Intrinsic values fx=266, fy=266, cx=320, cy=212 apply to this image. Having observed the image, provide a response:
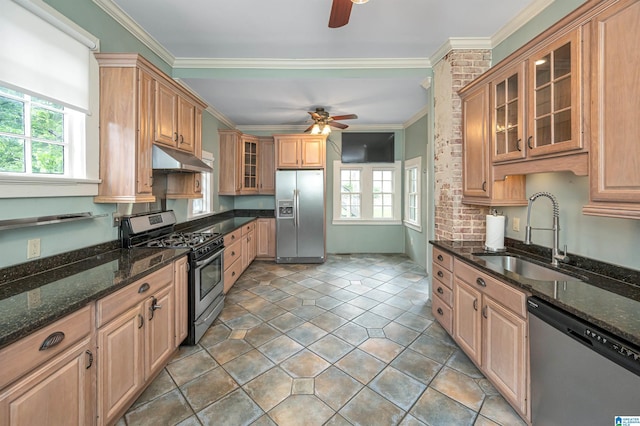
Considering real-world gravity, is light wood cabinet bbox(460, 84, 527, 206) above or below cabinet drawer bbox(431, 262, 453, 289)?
above

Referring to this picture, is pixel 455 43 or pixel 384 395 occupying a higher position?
pixel 455 43

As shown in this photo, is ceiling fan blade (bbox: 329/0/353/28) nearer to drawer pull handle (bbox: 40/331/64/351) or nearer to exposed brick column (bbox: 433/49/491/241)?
exposed brick column (bbox: 433/49/491/241)

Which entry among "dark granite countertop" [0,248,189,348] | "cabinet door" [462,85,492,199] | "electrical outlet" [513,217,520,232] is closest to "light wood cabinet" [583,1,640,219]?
"cabinet door" [462,85,492,199]

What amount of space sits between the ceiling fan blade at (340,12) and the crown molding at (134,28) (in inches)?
74.9

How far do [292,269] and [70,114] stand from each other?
3.62 m

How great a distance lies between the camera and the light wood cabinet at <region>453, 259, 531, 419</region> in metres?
1.57

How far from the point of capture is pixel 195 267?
2.38 meters

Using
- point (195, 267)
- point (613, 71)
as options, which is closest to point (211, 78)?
point (195, 267)

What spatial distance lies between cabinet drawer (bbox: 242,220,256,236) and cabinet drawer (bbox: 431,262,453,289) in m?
3.01

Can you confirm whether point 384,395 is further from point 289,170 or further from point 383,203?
point 383,203

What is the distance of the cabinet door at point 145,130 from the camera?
216cm

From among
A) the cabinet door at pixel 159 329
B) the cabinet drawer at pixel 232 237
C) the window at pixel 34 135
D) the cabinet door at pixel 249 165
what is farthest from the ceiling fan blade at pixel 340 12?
the cabinet door at pixel 249 165

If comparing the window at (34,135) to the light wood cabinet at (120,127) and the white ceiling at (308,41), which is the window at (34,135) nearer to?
the light wood cabinet at (120,127)

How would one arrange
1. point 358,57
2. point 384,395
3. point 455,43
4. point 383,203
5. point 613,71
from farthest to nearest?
point 383,203, point 358,57, point 455,43, point 384,395, point 613,71
